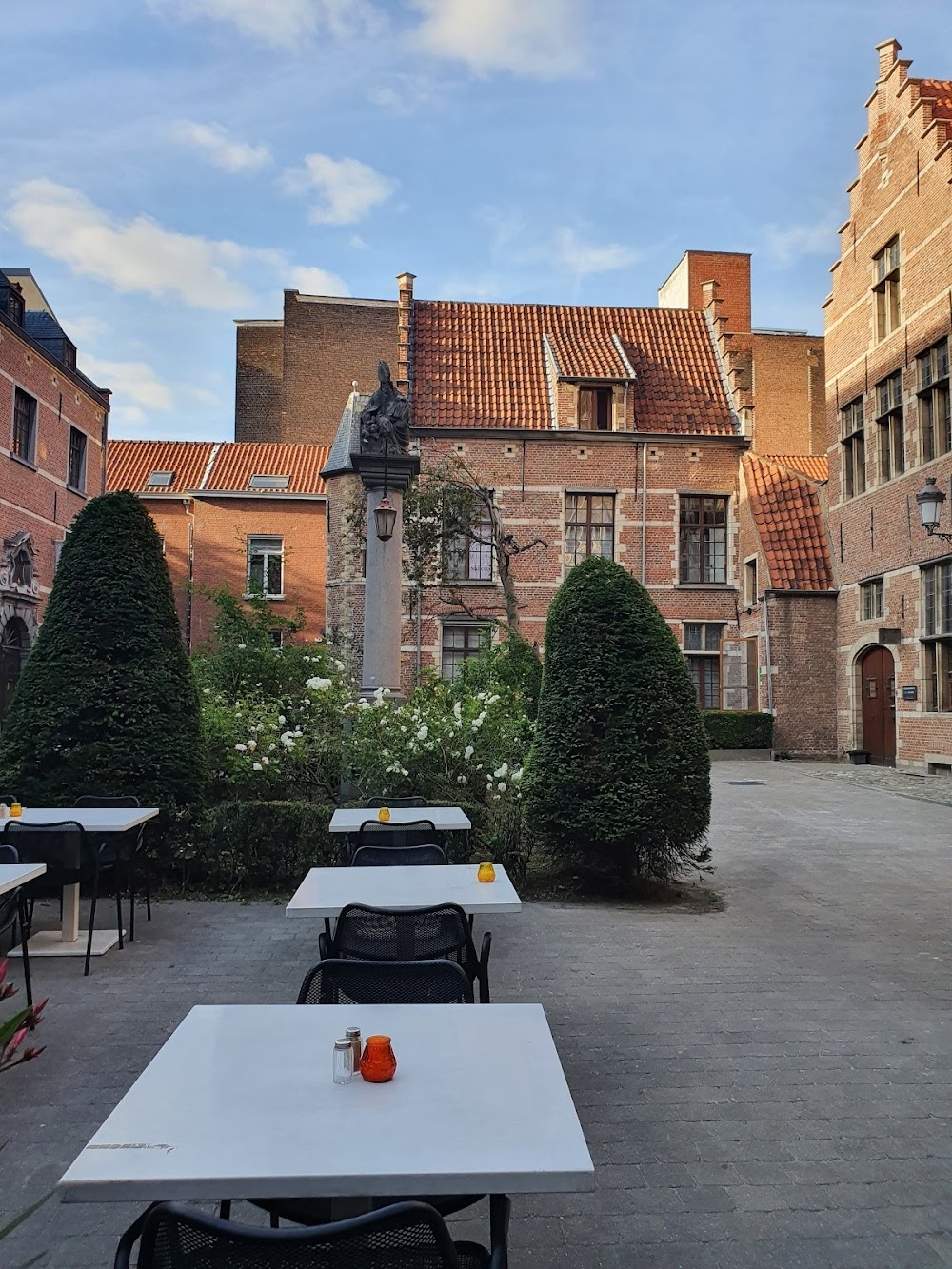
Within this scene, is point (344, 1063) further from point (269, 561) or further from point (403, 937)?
point (269, 561)

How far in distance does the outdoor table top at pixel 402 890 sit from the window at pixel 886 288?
1750cm

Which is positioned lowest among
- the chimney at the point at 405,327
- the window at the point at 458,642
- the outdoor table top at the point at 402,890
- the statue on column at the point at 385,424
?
the outdoor table top at the point at 402,890

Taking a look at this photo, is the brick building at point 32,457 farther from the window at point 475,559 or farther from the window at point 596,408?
the window at point 596,408

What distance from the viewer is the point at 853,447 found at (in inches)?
789

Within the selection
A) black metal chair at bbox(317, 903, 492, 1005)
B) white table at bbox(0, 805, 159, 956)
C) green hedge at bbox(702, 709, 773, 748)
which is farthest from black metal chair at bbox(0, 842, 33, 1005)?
green hedge at bbox(702, 709, 773, 748)

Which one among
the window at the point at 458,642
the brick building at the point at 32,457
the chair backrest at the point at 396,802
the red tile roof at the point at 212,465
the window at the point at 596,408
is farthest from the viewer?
the red tile roof at the point at 212,465

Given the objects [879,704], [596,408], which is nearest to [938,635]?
[879,704]

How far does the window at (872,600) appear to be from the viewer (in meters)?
19.0

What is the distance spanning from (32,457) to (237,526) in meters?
9.42

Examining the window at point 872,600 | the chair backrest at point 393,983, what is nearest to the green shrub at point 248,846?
the chair backrest at point 393,983

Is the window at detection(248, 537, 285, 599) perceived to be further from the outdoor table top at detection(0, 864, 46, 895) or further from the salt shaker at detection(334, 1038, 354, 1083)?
the salt shaker at detection(334, 1038, 354, 1083)

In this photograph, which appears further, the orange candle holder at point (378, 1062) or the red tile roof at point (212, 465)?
the red tile roof at point (212, 465)

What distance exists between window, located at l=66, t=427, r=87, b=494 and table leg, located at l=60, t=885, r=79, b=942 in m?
17.9

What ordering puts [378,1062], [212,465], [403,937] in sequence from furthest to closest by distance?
[212,465], [403,937], [378,1062]
